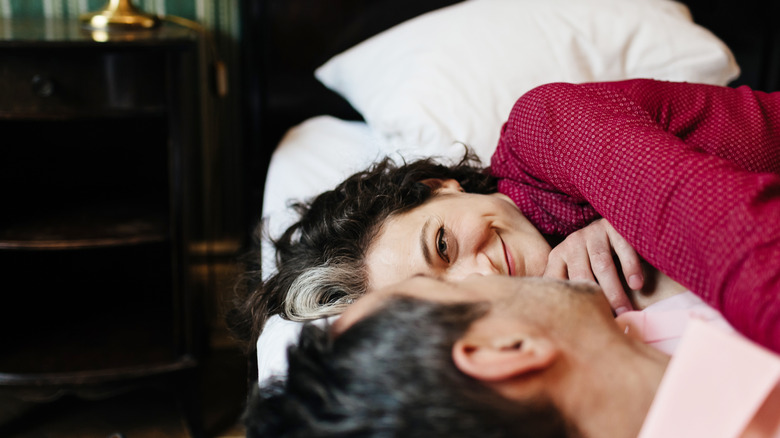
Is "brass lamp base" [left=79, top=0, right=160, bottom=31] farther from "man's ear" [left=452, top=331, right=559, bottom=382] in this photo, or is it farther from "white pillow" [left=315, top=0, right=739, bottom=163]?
"man's ear" [left=452, top=331, right=559, bottom=382]

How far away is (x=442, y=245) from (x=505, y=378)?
35 cm

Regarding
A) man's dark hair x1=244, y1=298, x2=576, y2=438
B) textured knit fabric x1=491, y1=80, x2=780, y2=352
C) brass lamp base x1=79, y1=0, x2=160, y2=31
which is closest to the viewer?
man's dark hair x1=244, y1=298, x2=576, y2=438

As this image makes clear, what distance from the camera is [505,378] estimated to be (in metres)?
0.48

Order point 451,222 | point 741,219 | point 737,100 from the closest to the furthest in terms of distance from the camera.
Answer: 1. point 741,219
2. point 451,222
3. point 737,100

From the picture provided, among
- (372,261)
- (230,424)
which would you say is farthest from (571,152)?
(230,424)

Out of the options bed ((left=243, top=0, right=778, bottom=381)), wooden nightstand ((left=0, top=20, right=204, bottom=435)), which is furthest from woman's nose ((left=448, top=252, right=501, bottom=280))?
wooden nightstand ((left=0, top=20, right=204, bottom=435))

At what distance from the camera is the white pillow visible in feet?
3.77

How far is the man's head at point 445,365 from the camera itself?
0.46 metres

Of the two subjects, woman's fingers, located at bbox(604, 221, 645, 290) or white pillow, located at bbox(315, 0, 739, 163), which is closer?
woman's fingers, located at bbox(604, 221, 645, 290)

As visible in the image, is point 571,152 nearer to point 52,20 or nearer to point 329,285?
point 329,285

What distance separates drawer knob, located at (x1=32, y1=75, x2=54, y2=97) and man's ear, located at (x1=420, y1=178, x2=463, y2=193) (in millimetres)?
642

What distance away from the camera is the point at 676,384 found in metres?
0.47

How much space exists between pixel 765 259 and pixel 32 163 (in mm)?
1472

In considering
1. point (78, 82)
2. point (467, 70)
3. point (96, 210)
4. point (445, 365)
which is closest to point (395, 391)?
point (445, 365)
